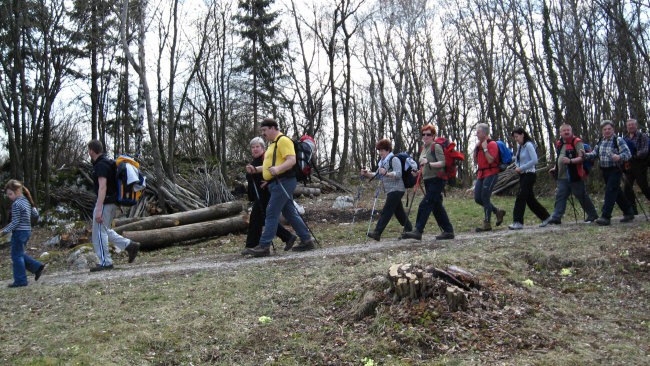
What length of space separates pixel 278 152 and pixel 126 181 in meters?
2.39

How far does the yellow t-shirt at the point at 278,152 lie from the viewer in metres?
8.01

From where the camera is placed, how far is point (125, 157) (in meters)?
8.43

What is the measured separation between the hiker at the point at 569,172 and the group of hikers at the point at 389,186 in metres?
0.02

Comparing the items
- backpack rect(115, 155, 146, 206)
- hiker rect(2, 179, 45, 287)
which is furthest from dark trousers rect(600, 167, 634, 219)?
hiker rect(2, 179, 45, 287)

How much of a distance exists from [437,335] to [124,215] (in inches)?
513

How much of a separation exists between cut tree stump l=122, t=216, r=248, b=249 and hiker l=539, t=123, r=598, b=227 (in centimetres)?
674

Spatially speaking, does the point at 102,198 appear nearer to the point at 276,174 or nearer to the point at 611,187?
the point at 276,174

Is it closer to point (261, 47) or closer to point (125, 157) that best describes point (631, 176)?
point (125, 157)

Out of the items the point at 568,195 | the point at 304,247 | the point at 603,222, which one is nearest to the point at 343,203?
the point at 568,195

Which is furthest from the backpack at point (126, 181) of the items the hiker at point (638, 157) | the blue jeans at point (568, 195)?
the hiker at point (638, 157)

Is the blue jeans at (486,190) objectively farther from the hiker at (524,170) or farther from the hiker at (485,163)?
the hiker at (524,170)

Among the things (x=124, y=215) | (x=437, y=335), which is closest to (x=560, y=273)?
(x=437, y=335)

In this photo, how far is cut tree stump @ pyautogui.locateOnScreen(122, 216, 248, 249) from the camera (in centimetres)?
1152

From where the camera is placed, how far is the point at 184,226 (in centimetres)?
1208
